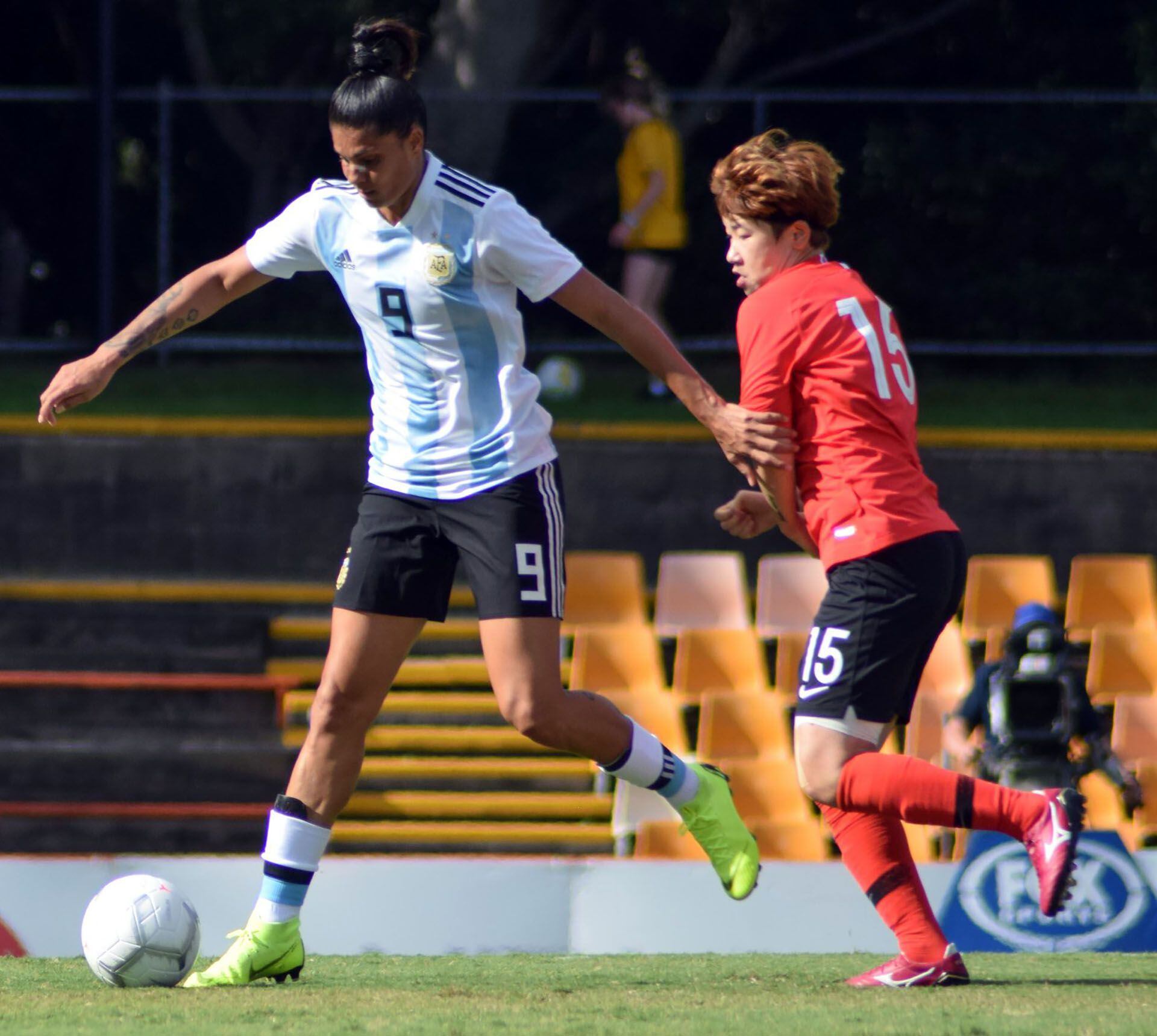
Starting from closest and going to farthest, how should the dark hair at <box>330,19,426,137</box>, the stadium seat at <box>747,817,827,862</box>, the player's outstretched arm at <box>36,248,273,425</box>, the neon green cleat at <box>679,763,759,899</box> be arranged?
the dark hair at <box>330,19,426,137</box>
the player's outstretched arm at <box>36,248,273,425</box>
the neon green cleat at <box>679,763,759,899</box>
the stadium seat at <box>747,817,827,862</box>

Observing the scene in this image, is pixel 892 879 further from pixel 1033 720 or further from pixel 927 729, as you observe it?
pixel 927 729

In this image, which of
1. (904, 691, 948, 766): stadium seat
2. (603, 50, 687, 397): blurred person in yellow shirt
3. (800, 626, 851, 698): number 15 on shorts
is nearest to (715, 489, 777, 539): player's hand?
(800, 626, 851, 698): number 15 on shorts

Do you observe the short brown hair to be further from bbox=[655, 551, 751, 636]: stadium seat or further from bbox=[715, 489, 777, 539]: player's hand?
bbox=[655, 551, 751, 636]: stadium seat

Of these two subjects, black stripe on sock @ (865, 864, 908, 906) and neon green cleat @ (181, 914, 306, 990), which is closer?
black stripe on sock @ (865, 864, 908, 906)

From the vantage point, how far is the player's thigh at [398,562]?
463 centimetres

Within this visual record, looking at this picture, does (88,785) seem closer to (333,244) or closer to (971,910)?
(971,910)

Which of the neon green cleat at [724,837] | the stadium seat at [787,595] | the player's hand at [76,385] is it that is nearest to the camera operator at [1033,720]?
the stadium seat at [787,595]

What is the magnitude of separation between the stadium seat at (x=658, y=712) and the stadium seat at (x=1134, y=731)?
198cm

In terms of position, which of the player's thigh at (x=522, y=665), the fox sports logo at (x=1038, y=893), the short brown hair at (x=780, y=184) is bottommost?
the fox sports logo at (x=1038, y=893)

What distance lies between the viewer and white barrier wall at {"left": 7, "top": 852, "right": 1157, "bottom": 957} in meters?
6.38

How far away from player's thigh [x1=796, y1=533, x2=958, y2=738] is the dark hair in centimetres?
143

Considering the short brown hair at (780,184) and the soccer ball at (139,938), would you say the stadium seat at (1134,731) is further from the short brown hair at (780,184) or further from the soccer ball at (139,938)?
the soccer ball at (139,938)

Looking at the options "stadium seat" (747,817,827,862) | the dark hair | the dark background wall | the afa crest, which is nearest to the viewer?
the dark hair

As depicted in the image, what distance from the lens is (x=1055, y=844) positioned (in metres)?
4.11
